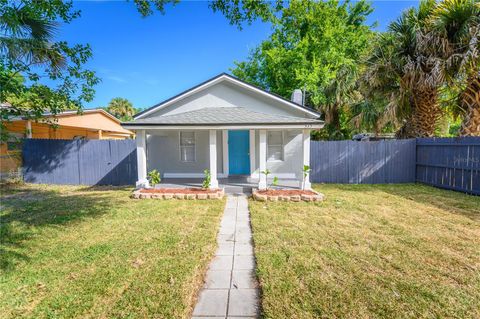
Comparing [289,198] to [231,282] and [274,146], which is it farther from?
[231,282]

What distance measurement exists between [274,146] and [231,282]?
827 centimetres

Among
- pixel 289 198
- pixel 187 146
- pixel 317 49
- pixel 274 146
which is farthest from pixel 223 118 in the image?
pixel 317 49

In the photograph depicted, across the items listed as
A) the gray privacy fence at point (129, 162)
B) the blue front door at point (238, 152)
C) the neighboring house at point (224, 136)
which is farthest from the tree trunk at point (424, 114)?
the blue front door at point (238, 152)

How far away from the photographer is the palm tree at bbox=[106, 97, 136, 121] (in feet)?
119

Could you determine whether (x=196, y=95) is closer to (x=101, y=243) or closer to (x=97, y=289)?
(x=101, y=243)

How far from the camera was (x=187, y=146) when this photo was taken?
10969 mm

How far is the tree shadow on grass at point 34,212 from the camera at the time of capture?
4.28 m

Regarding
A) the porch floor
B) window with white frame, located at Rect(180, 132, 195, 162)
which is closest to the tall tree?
the porch floor

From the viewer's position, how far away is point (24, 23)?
6.71 meters

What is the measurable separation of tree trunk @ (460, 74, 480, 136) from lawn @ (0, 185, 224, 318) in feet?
33.3

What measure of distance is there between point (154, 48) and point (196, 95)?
4.58 metres

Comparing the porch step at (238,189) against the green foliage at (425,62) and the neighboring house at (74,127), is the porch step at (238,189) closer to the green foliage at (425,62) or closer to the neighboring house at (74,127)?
the green foliage at (425,62)

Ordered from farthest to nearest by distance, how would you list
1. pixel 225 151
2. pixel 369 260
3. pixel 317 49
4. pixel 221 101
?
pixel 317 49 → pixel 225 151 → pixel 221 101 → pixel 369 260

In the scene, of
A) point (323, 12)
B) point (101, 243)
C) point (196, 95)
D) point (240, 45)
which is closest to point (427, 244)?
point (101, 243)
